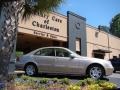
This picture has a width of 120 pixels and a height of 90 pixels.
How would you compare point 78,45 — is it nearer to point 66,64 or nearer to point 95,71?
point 66,64

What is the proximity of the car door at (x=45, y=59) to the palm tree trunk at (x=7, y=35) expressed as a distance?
7.04 meters

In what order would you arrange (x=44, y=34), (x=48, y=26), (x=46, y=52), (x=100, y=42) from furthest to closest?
(x=100, y=42), (x=48, y=26), (x=44, y=34), (x=46, y=52)

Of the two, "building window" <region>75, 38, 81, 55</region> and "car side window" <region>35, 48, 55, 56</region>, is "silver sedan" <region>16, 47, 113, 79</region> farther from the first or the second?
"building window" <region>75, 38, 81, 55</region>

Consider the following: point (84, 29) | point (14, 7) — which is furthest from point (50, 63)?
point (84, 29)

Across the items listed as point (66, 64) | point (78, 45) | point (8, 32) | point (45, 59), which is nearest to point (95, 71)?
point (66, 64)

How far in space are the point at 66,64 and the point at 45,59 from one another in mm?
1087

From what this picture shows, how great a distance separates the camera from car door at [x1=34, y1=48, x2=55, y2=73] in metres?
16.1

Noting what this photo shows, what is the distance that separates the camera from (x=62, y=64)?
52.2 feet

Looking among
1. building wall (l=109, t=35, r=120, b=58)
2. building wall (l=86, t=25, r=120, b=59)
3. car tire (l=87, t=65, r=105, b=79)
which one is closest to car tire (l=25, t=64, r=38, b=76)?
car tire (l=87, t=65, r=105, b=79)

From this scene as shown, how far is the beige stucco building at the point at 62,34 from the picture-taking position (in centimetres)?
2795

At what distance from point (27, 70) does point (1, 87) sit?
8888 mm

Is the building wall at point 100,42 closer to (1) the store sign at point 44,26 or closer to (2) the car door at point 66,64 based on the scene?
(1) the store sign at point 44,26

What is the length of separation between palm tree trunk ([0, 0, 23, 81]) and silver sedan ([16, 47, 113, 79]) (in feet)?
22.7

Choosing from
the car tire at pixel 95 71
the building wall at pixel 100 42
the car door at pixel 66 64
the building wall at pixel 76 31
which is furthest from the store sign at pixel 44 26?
the car tire at pixel 95 71
